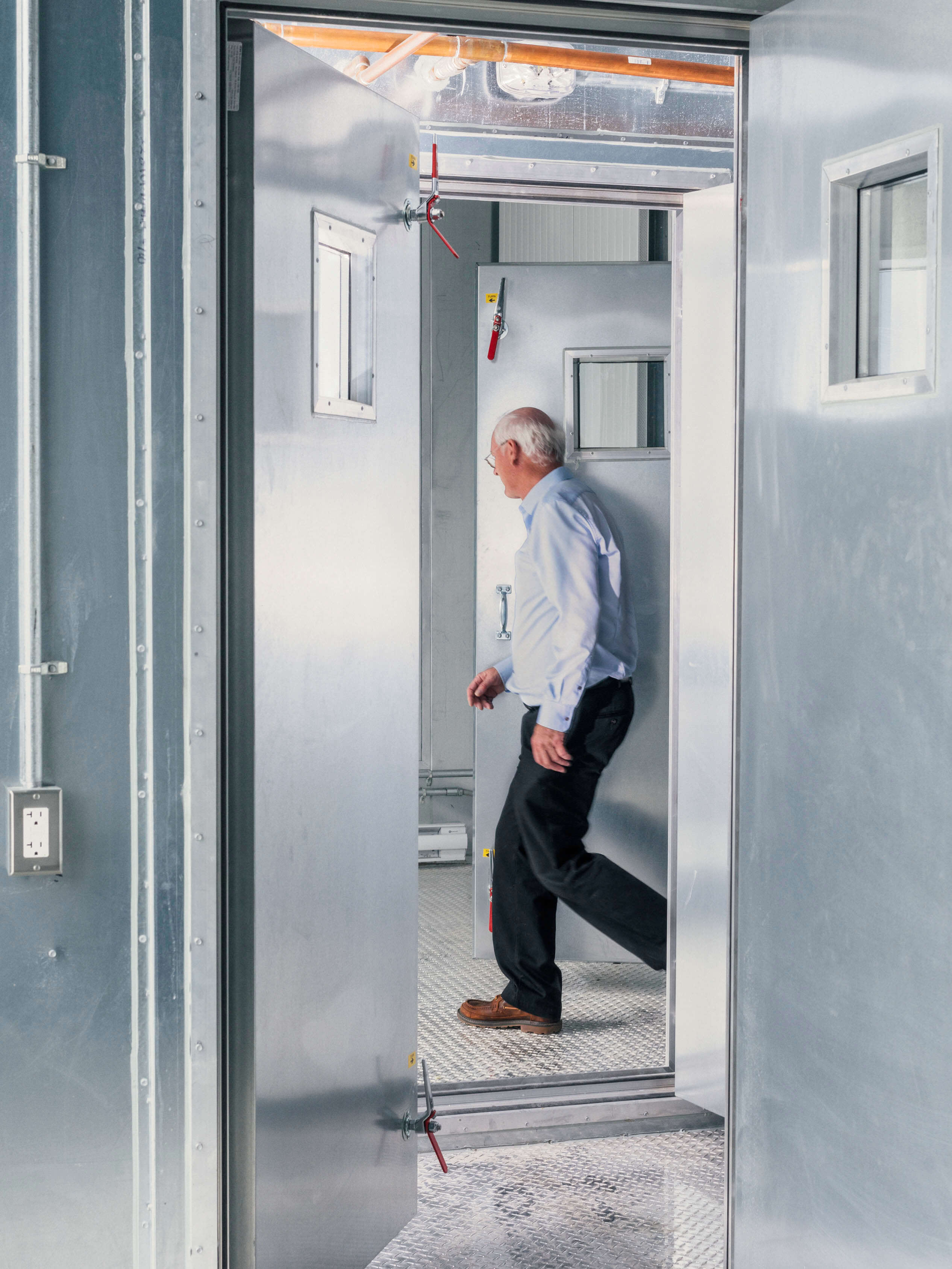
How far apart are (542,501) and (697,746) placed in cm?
93

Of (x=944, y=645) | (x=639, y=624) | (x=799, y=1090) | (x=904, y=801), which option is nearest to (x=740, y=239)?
(x=944, y=645)

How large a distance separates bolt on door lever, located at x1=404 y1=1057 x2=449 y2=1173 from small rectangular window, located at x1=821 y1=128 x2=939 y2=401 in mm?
1607

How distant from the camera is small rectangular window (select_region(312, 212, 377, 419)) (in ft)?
6.59

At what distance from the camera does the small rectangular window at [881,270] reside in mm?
1583

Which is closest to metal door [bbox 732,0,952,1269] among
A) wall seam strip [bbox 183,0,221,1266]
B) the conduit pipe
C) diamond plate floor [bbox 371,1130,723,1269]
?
diamond plate floor [bbox 371,1130,723,1269]

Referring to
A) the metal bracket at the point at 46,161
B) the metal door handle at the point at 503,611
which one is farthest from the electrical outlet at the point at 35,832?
the metal door handle at the point at 503,611

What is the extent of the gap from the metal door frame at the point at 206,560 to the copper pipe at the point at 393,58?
1.92 feet

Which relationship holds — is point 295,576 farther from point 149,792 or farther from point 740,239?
point 740,239

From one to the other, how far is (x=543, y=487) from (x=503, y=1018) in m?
1.57

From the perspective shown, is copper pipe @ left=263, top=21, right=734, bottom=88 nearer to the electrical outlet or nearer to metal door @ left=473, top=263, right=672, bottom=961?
metal door @ left=473, top=263, right=672, bottom=961

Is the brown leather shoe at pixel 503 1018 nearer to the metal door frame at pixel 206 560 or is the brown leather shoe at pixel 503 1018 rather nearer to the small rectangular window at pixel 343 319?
the metal door frame at pixel 206 560

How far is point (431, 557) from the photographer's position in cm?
540

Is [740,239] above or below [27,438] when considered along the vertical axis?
above

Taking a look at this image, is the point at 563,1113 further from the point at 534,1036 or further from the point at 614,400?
the point at 614,400
